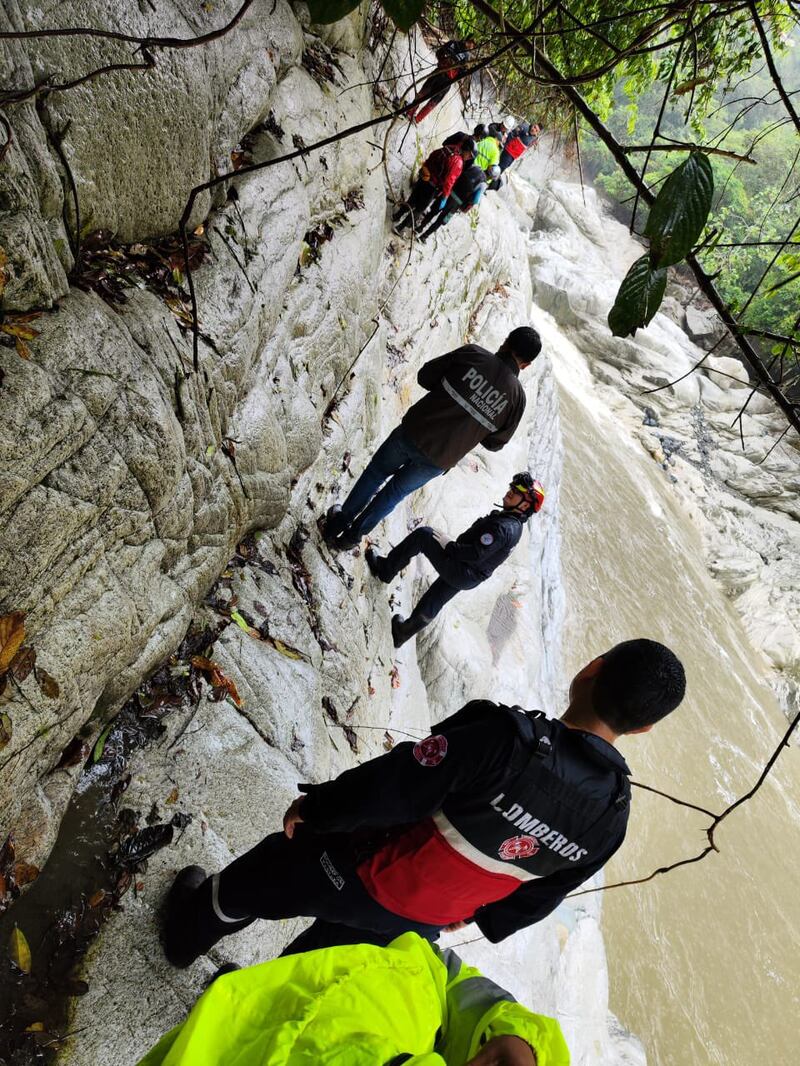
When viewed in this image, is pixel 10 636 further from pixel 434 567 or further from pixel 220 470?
pixel 434 567

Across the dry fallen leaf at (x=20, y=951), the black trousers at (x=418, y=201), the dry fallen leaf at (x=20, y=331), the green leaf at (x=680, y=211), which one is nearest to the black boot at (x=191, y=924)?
the dry fallen leaf at (x=20, y=951)

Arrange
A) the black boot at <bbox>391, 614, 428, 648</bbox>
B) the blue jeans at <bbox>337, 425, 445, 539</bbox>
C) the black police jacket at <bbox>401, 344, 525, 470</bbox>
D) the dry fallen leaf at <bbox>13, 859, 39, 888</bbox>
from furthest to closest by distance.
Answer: the black boot at <bbox>391, 614, 428, 648</bbox> → the blue jeans at <bbox>337, 425, 445, 539</bbox> → the black police jacket at <bbox>401, 344, 525, 470</bbox> → the dry fallen leaf at <bbox>13, 859, 39, 888</bbox>

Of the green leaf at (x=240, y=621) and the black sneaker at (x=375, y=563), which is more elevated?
the green leaf at (x=240, y=621)

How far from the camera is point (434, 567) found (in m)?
4.62

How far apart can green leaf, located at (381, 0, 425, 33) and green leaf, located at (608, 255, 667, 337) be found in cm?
51

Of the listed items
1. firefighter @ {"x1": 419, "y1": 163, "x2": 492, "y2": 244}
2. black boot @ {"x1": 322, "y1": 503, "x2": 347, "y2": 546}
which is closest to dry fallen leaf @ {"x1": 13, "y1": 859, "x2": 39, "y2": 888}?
black boot @ {"x1": 322, "y1": 503, "x2": 347, "y2": 546}

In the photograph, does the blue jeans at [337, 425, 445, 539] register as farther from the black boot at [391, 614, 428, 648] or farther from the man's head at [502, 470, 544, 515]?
the black boot at [391, 614, 428, 648]

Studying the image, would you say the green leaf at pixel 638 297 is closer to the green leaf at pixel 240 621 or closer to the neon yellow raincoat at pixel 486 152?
the green leaf at pixel 240 621

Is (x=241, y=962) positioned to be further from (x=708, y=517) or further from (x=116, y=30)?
(x=708, y=517)

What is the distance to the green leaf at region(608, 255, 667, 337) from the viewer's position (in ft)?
3.75

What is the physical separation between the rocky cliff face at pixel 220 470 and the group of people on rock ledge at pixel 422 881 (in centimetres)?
59

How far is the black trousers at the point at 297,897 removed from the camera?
2113mm

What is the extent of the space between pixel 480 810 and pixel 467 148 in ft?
20.9

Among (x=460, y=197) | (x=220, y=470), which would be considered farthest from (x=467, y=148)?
(x=220, y=470)
